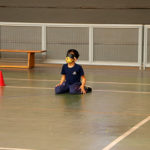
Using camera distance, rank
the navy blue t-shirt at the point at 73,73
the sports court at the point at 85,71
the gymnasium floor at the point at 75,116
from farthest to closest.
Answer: the navy blue t-shirt at the point at 73,73 → the sports court at the point at 85,71 → the gymnasium floor at the point at 75,116

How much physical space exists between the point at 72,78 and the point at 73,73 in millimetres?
133

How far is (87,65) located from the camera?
1811 cm

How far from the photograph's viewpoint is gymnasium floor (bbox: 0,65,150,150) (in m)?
7.27

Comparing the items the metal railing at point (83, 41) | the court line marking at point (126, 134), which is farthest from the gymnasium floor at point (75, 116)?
the metal railing at point (83, 41)

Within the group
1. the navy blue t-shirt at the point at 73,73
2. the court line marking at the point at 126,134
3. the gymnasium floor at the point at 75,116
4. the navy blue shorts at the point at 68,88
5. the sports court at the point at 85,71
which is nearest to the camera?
the court line marking at the point at 126,134

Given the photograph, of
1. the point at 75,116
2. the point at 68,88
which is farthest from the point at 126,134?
the point at 68,88

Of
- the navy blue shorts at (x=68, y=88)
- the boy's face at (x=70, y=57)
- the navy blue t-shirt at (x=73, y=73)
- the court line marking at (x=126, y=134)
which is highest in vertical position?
the boy's face at (x=70, y=57)

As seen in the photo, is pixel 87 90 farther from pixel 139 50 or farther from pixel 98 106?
pixel 139 50

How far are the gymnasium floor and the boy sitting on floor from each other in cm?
23

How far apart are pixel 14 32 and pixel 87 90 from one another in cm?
734

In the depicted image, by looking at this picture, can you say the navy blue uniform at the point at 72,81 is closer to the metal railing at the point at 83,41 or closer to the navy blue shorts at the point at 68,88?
the navy blue shorts at the point at 68,88

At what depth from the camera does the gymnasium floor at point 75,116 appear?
23.9 ft

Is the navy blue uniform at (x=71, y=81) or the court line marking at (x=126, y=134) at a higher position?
the navy blue uniform at (x=71, y=81)

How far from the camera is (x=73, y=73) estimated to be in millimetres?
11914
